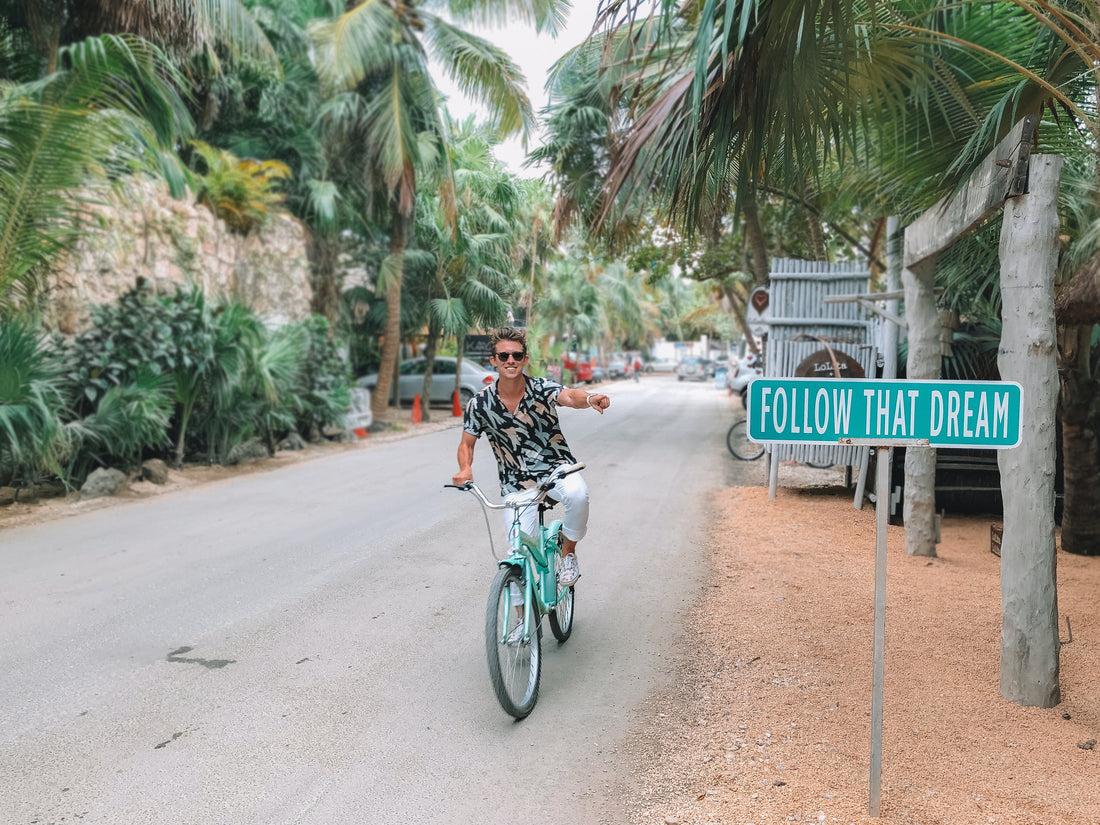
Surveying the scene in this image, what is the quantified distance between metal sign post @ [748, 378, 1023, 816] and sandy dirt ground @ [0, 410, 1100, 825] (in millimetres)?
426

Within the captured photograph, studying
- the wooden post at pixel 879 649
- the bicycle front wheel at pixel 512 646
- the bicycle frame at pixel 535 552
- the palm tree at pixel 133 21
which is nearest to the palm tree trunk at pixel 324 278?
the palm tree at pixel 133 21

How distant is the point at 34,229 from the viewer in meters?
9.04

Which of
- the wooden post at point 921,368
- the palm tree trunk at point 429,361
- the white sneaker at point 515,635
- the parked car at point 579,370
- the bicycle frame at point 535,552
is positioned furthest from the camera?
the parked car at point 579,370

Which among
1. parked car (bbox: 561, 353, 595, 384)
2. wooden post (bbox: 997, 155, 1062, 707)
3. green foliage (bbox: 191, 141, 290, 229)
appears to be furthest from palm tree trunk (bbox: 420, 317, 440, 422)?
wooden post (bbox: 997, 155, 1062, 707)

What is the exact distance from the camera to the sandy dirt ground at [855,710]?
10.8 feet

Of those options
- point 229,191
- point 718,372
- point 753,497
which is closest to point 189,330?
point 229,191

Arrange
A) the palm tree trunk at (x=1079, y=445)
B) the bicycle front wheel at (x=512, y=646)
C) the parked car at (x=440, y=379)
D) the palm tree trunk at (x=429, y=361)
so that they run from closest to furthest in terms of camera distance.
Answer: the bicycle front wheel at (x=512, y=646)
the palm tree trunk at (x=1079, y=445)
the palm tree trunk at (x=429, y=361)
the parked car at (x=440, y=379)

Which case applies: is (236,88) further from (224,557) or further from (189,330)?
(224,557)

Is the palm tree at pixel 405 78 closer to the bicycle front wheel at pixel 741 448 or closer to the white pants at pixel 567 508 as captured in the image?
the bicycle front wheel at pixel 741 448

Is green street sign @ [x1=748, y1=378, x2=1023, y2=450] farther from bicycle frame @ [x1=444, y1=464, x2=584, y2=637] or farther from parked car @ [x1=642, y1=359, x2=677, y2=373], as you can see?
parked car @ [x1=642, y1=359, x2=677, y2=373]

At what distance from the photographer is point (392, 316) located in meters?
19.8

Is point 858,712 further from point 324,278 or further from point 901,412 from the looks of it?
point 324,278

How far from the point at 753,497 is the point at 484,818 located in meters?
7.59

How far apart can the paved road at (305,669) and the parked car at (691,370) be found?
1975 inches
